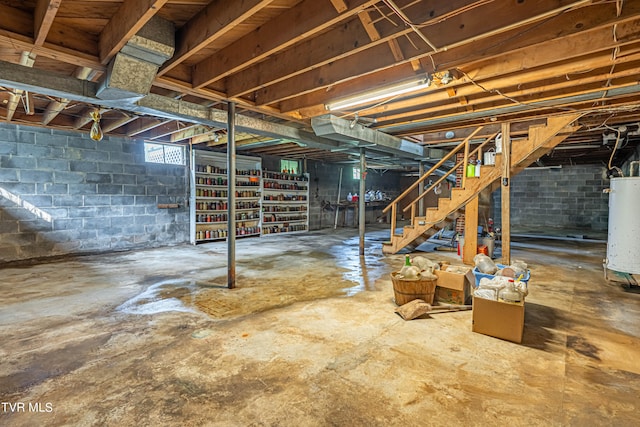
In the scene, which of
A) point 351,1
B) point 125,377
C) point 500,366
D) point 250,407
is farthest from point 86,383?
point 351,1

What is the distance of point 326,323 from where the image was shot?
291 centimetres

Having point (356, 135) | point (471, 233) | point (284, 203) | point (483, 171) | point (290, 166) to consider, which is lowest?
point (471, 233)

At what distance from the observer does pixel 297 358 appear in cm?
227

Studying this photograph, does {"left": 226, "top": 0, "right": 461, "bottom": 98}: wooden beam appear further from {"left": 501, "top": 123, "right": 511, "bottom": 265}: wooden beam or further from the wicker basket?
Result: {"left": 501, "top": 123, "right": 511, "bottom": 265}: wooden beam

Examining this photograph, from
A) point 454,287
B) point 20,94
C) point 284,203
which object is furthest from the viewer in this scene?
point 284,203

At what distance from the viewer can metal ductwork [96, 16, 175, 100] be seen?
2453mm

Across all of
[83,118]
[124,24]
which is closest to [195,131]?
[83,118]

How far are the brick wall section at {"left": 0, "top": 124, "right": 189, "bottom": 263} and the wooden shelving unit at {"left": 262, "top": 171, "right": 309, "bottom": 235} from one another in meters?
2.46

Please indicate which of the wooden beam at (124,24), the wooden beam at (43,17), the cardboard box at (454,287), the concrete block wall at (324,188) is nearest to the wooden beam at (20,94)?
the wooden beam at (43,17)

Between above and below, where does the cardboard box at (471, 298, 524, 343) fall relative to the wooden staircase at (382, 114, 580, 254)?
below

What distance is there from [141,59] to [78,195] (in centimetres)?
458

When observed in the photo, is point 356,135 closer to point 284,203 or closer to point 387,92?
point 387,92

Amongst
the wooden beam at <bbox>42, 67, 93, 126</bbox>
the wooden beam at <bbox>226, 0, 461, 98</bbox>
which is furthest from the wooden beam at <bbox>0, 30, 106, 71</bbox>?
the wooden beam at <bbox>226, 0, 461, 98</bbox>

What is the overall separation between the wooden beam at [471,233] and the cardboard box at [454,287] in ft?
6.94
